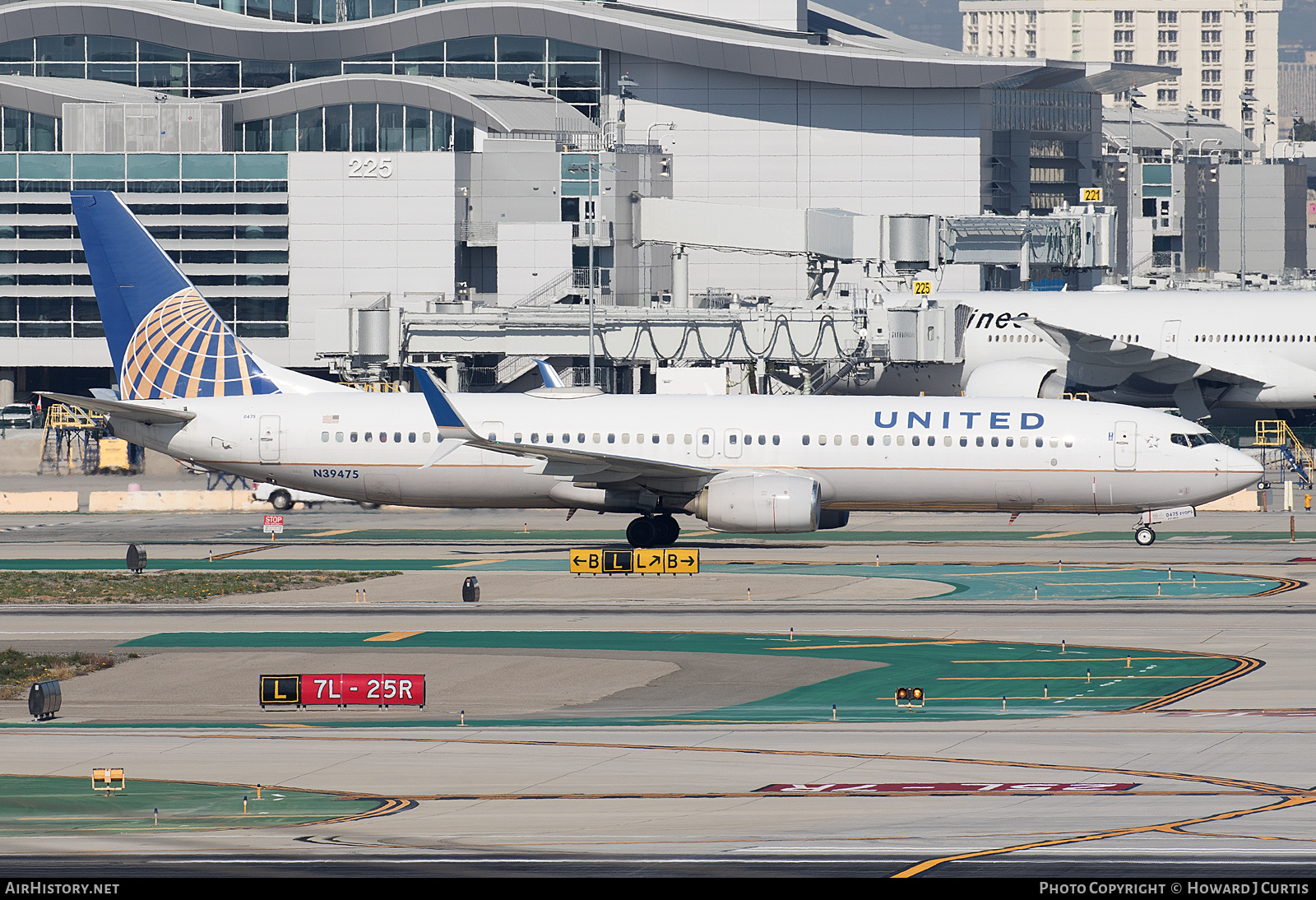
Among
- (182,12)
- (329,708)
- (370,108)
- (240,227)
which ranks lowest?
(329,708)

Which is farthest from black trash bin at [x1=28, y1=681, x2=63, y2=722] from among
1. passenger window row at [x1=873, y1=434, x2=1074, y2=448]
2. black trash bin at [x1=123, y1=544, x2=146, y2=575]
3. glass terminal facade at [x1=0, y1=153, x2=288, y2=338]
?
glass terminal facade at [x1=0, y1=153, x2=288, y2=338]

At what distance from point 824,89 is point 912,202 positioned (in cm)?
1083

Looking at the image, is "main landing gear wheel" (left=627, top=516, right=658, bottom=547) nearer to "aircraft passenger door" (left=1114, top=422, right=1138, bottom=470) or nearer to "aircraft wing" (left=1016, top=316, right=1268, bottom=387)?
"aircraft passenger door" (left=1114, top=422, right=1138, bottom=470)

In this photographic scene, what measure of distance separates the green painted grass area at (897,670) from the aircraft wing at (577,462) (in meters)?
11.0

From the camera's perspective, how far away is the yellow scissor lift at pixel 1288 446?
7200cm

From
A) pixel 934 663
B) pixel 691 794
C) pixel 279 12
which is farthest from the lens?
pixel 279 12

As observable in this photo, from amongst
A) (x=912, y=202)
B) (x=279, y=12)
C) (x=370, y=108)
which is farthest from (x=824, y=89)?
(x=279, y=12)

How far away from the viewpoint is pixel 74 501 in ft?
224

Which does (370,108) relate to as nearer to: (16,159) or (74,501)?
(16,159)

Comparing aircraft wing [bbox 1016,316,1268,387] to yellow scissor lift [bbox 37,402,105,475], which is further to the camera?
yellow scissor lift [bbox 37,402,105,475]

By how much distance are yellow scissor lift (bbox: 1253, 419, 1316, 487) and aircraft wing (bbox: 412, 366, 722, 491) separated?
31531mm

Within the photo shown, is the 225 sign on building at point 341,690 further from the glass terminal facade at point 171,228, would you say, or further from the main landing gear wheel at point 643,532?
the glass terminal facade at point 171,228

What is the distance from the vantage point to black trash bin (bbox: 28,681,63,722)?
28406mm

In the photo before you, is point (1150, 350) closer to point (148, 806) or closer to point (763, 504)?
point (763, 504)
